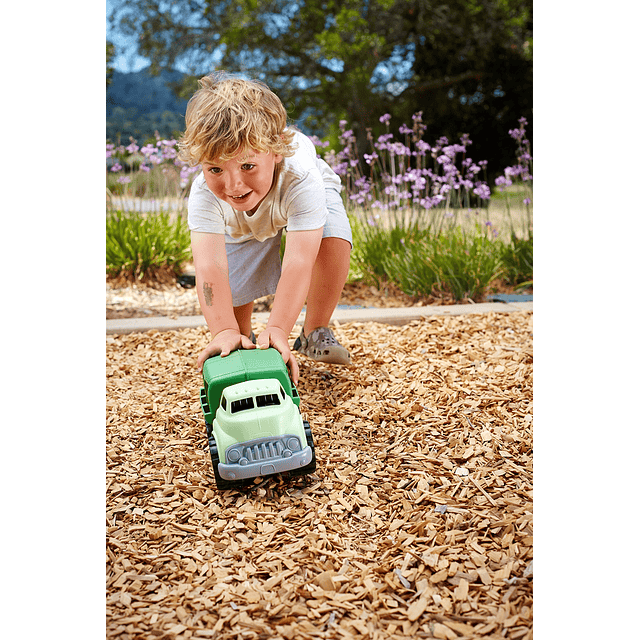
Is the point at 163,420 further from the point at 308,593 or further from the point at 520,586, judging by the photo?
the point at 520,586

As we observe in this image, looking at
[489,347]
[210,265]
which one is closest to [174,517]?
[210,265]

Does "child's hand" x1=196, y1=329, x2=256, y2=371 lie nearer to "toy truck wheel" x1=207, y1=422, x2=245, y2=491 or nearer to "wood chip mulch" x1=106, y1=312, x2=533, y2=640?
"toy truck wheel" x1=207, y1=422, x2=245, y2=491

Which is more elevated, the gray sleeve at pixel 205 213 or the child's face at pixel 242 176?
the child's face at pixel 242 176

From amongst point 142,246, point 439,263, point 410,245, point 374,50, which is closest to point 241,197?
point 439,263

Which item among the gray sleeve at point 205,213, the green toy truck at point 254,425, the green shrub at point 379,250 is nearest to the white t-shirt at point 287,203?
the gray sleeve at point 205,213

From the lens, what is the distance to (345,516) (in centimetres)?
180

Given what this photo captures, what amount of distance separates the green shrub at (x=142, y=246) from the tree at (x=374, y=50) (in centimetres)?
659

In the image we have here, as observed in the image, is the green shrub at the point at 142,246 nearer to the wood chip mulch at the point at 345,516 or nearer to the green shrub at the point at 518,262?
the wood chip mulch at the point at 345,516

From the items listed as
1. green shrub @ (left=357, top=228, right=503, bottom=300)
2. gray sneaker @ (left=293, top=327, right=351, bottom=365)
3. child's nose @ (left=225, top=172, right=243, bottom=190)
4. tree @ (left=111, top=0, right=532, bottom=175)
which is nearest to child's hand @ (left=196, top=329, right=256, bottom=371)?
child's nose @ (left=225, top=172, right=243, bottom=190)

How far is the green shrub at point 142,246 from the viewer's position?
4.62 meters

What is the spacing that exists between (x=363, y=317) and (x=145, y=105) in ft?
31.1

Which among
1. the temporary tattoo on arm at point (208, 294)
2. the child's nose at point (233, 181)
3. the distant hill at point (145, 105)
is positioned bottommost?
the temporary tattoo on arm at point (208, 294)

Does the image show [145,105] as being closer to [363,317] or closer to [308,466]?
[363,317]

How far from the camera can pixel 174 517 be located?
1.81m
